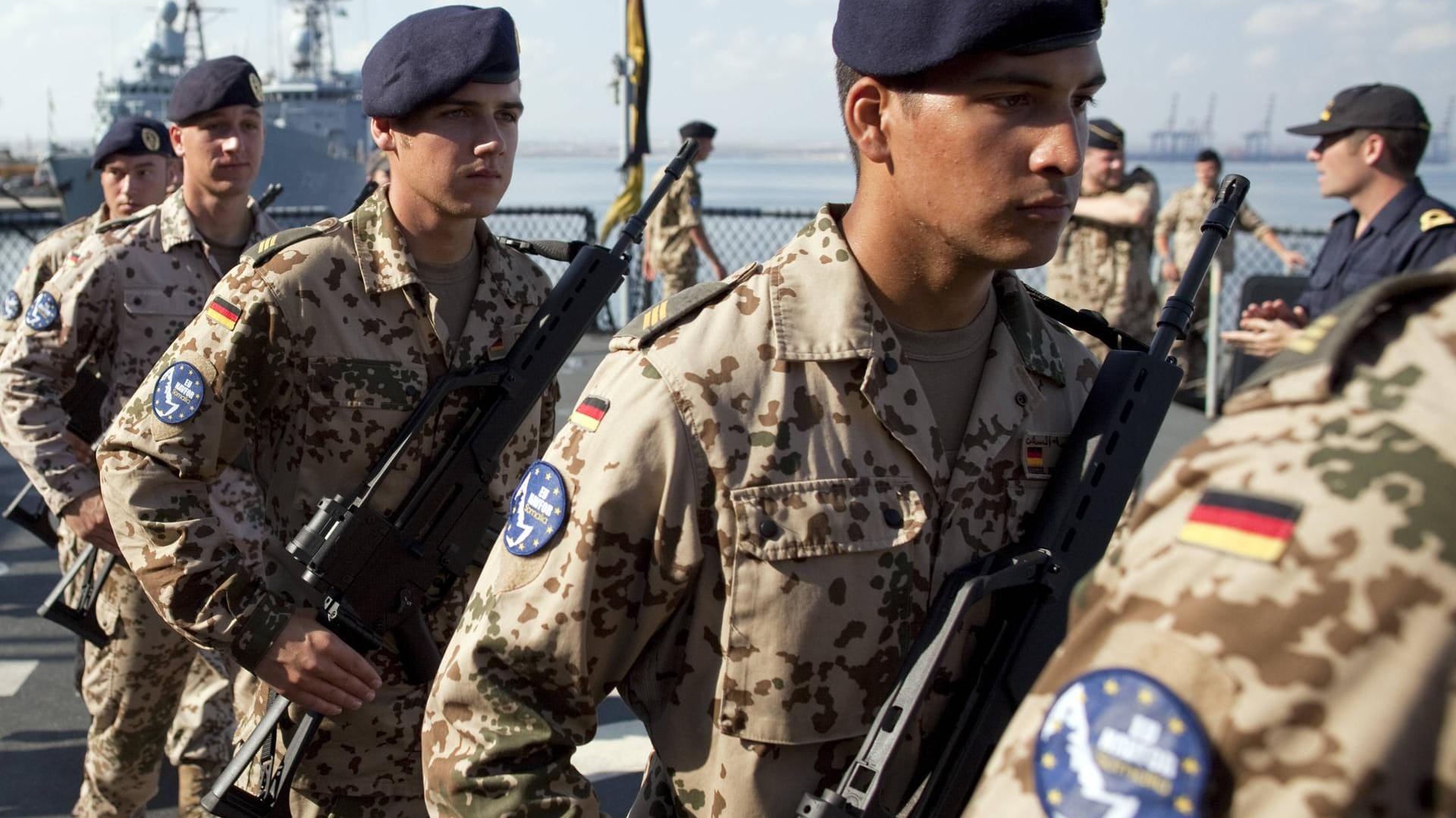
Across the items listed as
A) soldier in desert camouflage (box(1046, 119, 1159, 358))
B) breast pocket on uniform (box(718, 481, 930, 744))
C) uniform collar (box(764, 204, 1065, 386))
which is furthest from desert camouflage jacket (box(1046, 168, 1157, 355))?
breast pocket on uniform (box(718, 481, 930, 744))

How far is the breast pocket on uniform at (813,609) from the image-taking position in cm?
150

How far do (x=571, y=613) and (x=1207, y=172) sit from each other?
889cm

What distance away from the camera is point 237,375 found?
254 cm

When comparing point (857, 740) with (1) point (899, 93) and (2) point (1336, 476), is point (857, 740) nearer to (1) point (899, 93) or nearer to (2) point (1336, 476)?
(1) point (899, 93)

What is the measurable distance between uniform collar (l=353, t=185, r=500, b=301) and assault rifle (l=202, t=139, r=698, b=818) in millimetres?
239

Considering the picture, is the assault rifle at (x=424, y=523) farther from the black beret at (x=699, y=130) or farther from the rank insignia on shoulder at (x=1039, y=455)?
the black beret at (x=699, y=130)

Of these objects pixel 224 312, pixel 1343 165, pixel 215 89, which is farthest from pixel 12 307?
pixel 1343 165

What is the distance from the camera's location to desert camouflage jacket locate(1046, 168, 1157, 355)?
7.03 m

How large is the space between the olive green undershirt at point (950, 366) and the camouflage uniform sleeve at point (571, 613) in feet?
1.12

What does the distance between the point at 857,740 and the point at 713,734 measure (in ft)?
0.55

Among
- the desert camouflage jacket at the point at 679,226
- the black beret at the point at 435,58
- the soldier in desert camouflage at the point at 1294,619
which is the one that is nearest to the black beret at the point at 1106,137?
the desert camouflage jacket at the point at 679,226

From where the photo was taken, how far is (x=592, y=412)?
157 centimetres

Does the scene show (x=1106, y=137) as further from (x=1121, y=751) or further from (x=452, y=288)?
(x=1121, y=751)

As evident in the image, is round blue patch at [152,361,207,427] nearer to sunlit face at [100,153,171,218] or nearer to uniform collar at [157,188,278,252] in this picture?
uniform collar at [157,188,278,252]
